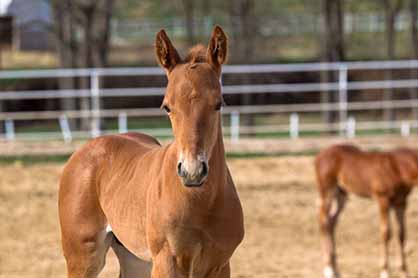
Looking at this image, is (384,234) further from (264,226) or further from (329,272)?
(264,226)

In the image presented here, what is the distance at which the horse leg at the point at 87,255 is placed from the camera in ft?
14.4

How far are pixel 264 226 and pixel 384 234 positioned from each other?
7.03ft

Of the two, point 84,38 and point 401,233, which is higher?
point 84,38

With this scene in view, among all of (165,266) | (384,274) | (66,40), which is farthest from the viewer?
(66,40)

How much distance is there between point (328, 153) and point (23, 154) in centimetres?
655

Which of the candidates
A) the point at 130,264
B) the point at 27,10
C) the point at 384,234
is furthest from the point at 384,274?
the point at 27,10

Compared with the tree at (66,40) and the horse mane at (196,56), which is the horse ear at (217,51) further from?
the tree at (66,40)

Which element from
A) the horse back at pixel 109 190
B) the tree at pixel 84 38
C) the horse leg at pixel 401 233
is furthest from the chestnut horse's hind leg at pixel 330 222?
the tree at pixel 84 38

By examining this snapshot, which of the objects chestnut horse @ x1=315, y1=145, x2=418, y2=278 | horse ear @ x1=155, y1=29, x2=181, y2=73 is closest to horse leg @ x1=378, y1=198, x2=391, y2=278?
chestnut horse @ x1=315, y1=145, x2=418, y2=278

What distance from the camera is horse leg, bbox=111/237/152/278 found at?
4480mm

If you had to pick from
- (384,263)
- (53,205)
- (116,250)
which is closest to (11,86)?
(53,205)

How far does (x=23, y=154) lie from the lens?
1345 cm

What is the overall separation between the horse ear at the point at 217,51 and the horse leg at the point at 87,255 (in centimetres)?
127

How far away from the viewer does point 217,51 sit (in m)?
3.67
